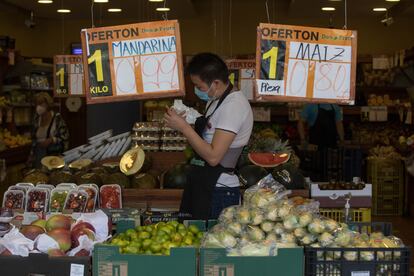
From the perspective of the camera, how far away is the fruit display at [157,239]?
2873 mm

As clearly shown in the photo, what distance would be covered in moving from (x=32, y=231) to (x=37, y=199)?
1.62m

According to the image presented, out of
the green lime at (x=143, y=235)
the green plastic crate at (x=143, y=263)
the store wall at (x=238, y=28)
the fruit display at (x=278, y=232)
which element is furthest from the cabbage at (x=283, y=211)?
the store wall at (x=238, y=28)

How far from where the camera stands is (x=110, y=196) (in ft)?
16.5

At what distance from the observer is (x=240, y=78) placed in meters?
7.15

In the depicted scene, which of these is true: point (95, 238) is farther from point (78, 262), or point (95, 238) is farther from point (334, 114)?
point (334, 114)

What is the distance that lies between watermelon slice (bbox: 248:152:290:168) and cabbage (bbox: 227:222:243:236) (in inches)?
95.2

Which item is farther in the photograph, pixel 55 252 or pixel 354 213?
pixel 354 213

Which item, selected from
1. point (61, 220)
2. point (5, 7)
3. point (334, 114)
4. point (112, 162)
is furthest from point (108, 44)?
point (5, 7)

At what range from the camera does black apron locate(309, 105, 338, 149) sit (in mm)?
9141

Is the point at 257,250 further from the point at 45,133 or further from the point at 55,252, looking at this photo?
the point at 45,133

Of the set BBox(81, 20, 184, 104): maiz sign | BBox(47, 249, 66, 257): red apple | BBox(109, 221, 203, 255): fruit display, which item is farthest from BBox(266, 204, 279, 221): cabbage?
BBox(81, 20, 184, 104): maiz sign

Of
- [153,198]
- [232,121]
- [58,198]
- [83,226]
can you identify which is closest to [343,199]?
[153,198]

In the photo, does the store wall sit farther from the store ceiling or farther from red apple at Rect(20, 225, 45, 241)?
red apple at Rect(20, 225, 45, 241)

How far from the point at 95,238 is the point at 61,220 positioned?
20 cm
